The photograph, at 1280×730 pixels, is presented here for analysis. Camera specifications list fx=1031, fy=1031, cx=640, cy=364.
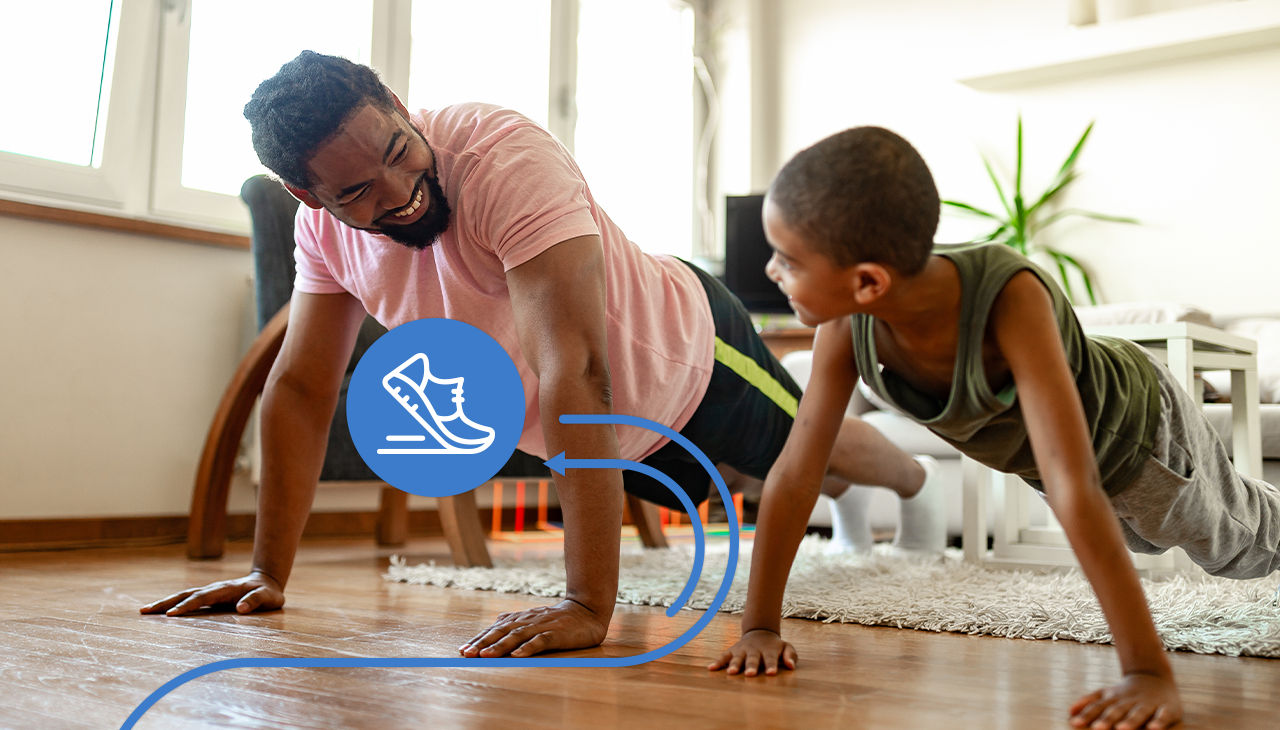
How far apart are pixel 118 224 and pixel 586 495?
1847 mm

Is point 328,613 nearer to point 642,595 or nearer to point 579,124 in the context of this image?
point 642,595

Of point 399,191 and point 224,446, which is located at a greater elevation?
point 399,191

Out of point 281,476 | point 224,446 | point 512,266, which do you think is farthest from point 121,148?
point 512,266

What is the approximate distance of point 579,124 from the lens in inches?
151

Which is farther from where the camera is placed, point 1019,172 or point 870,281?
point 1019,172

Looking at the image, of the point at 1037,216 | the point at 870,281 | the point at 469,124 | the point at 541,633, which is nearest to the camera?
Result: the point at 870,281

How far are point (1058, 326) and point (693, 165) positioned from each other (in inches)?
137

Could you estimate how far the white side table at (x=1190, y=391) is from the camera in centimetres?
169

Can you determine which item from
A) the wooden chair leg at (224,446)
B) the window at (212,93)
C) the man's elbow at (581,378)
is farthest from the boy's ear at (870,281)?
the window at (212,93)

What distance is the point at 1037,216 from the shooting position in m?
3.60

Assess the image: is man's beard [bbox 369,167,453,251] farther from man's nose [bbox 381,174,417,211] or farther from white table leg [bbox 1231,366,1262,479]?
white table leg [bbox 1231,366,1262,479]

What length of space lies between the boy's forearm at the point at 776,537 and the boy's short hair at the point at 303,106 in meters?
0.60

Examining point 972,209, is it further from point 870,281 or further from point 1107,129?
point 870,281

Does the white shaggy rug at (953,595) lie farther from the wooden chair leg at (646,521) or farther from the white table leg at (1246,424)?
the wooden chair leg at (646,521)
